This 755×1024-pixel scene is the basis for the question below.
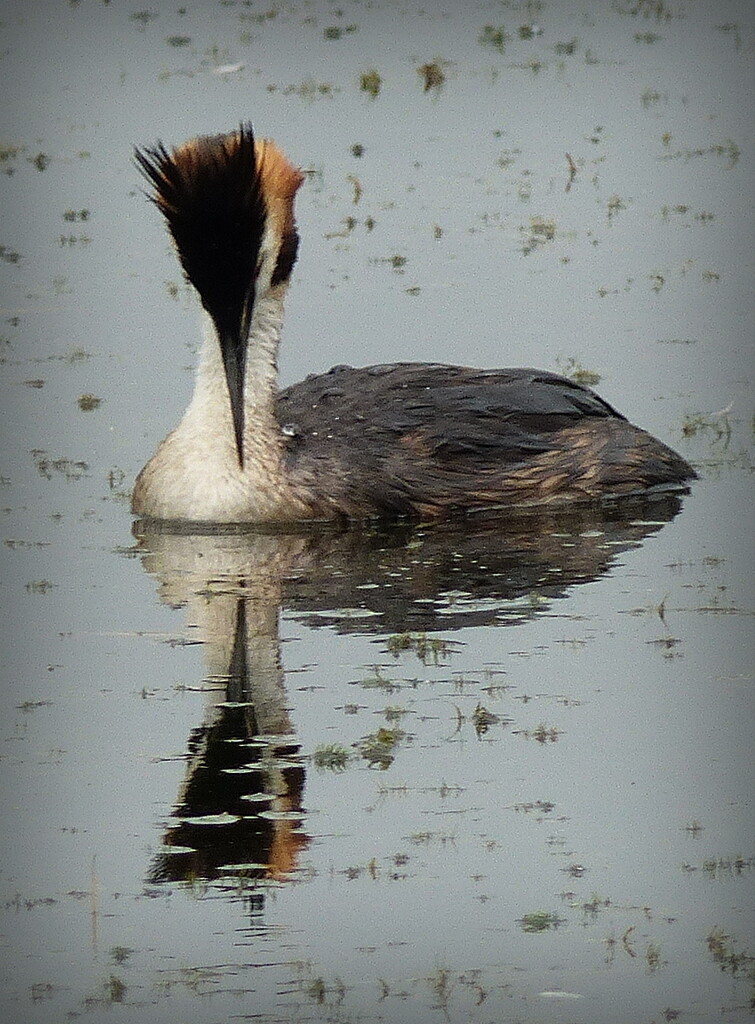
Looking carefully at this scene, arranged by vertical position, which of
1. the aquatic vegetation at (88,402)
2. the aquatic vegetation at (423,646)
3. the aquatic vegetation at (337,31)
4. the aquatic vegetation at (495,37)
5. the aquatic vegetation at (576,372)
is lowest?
the aquatic vegetation at (423,646)

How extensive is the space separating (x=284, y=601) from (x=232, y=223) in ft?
7.00

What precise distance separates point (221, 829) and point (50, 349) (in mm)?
8379

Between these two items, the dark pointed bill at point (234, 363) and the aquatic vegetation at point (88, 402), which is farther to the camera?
the aquatic vegetation at point (88, 402)

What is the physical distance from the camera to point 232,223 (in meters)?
11.6

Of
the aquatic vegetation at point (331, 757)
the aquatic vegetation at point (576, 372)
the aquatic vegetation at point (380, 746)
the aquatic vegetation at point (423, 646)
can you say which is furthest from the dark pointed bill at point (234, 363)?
the aquatic vegetation at point (331, 757)

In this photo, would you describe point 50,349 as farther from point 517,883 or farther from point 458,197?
point 517,883

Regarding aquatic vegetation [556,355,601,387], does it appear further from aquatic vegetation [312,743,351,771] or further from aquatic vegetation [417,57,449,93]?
aquatic vegetation [417,57,449,93]

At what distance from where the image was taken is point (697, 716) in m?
8.77

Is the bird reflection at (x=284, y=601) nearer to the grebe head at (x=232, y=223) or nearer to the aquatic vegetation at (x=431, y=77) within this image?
the grebe head at (x=232, y=223)

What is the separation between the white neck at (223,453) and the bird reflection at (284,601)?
0.13 metres

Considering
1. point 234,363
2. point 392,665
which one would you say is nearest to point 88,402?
point 234,363

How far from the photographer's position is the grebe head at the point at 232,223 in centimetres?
1141

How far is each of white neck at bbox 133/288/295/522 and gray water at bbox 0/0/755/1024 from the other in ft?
0.72

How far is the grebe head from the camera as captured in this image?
1141 centimetres
